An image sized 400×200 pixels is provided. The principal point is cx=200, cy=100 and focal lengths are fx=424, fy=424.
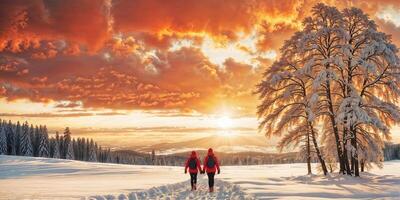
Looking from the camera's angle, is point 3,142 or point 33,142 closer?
point 3,142

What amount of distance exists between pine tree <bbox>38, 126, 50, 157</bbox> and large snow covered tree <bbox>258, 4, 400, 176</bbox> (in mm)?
88127

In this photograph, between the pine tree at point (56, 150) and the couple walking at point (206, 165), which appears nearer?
the couple walking at point (206, 165)

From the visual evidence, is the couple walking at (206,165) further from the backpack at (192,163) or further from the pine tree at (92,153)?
the pine tree at (92,153)

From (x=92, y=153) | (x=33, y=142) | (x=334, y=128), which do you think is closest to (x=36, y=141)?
(x=33, y=142)

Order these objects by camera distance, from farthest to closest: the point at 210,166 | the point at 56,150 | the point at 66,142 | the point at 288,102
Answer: the point at 66,142
the point at 56,150
the point at 288,102
the point at 210,166

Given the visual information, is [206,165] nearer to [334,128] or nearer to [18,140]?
[334,128]

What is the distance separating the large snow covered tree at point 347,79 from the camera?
28766 mm

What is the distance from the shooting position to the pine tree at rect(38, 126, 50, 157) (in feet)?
354

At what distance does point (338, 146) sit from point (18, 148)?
9657 centimetres

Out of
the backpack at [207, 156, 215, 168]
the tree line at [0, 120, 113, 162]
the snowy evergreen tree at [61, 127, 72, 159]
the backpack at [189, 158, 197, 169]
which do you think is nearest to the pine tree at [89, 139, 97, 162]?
the tree line at [0, 120, 113, 162]

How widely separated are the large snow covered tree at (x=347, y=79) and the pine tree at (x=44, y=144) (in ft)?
289

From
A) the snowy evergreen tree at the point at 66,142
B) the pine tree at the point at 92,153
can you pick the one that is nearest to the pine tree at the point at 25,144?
the snowy evergreen tree at the point at 66,142

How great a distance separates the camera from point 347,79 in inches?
1218

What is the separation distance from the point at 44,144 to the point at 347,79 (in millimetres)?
94621
